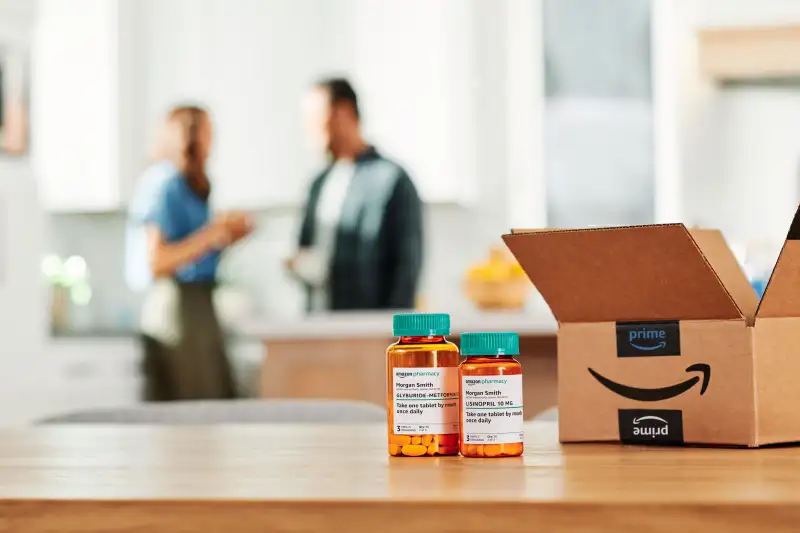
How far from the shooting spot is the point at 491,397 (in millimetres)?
800

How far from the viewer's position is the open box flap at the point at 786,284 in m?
0.81

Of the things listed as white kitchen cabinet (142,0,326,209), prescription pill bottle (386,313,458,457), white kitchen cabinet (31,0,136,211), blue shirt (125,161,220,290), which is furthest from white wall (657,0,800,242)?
prescription pill bottle (386,313,458,457)

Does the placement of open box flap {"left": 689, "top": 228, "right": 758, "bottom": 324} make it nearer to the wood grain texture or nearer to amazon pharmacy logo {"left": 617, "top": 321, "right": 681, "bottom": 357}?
amazon pharmacy logo {"left": 617, "top": 321, "right": 681, "bottom": 357}

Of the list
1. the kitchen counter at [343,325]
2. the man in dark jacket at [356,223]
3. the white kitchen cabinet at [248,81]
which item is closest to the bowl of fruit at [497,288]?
the kitchen counter at [343,325]

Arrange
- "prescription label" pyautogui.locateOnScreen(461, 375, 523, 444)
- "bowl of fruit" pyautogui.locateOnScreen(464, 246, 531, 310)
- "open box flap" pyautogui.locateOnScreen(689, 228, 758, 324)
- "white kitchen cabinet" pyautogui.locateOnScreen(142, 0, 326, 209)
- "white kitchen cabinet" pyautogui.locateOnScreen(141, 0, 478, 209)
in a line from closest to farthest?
"prescription label" pyautogui.locateOnScreen(461, 375, 523, 444) < "open box flap" pyautogui.locateOnScreen(689, 228, 758, 324) < "bowl of fruit" pyautogui.locateOnScreen(464, 246, 531, 310) < "white kitchen cabinet" pyautogui.locateOnScreen(141, 0, 478, 209) < "white kitchen cabinet" pyautogui.locateOnScreen(142, 0, 326, 209)

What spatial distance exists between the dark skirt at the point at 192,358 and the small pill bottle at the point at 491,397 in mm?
3211

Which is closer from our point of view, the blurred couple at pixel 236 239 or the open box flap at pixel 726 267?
the open box flap at pixel 726 267

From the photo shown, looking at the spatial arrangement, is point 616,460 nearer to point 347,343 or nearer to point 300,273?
point 347,343

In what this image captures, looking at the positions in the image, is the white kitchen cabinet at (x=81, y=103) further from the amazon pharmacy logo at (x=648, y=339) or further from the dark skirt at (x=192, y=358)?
the amazon pharmacy logo at (x=648, y=339)

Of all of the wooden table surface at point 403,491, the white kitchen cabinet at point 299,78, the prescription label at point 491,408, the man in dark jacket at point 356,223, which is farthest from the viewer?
the white kitchen cabinet at point 299,78

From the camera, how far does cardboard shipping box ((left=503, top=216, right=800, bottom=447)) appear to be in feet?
2.71

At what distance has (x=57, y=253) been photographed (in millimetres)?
4992

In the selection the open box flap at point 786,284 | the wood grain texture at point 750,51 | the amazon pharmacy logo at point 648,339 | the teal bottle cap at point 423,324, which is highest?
the wood grain texture at point 750,51

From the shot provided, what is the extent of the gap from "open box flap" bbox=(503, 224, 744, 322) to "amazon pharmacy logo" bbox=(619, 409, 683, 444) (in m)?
0.08
